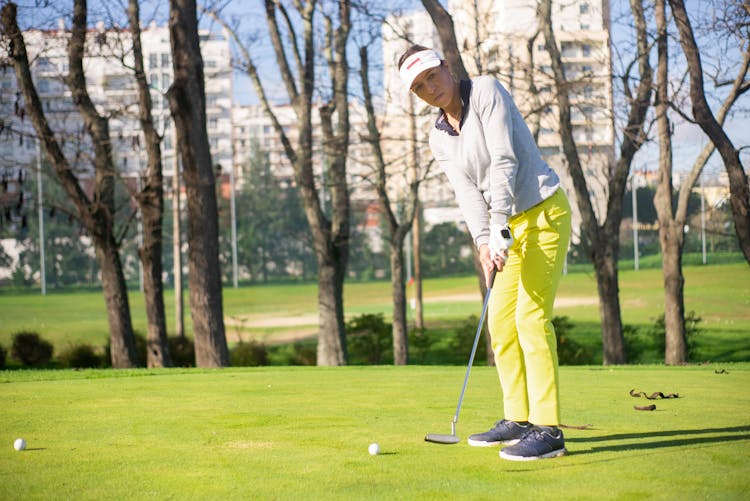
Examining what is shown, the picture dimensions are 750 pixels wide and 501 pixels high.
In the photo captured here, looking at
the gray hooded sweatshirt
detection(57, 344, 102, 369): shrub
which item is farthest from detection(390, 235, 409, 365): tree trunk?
the gray hooded sweatshirt

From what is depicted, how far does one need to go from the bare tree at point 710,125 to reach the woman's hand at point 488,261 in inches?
467

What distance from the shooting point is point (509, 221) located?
17.6ft

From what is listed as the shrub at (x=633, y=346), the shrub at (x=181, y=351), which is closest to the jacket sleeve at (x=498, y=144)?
the shrub at (x=181, y=351)

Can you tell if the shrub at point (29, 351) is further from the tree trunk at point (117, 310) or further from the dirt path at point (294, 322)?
the dirt path at point (294, 322)

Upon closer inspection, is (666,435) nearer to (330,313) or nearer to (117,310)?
(117,310)

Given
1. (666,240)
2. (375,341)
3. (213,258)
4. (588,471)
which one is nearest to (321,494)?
(588,471)

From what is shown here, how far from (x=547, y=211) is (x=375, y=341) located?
2286 centimetres

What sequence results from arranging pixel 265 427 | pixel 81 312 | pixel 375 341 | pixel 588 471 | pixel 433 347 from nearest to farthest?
pixel 588 471 < pixel 265 427 < pixel 375 341 < pixel 433 347 < pixel 81 312

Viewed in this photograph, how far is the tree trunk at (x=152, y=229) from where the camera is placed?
778 inches

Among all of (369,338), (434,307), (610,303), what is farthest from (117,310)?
(434,307)

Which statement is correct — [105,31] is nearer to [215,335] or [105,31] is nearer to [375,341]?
[215,335]

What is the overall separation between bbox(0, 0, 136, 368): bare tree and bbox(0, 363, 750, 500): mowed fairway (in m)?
10.3

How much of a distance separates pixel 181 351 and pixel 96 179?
6550 mm

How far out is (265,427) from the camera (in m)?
5.86
